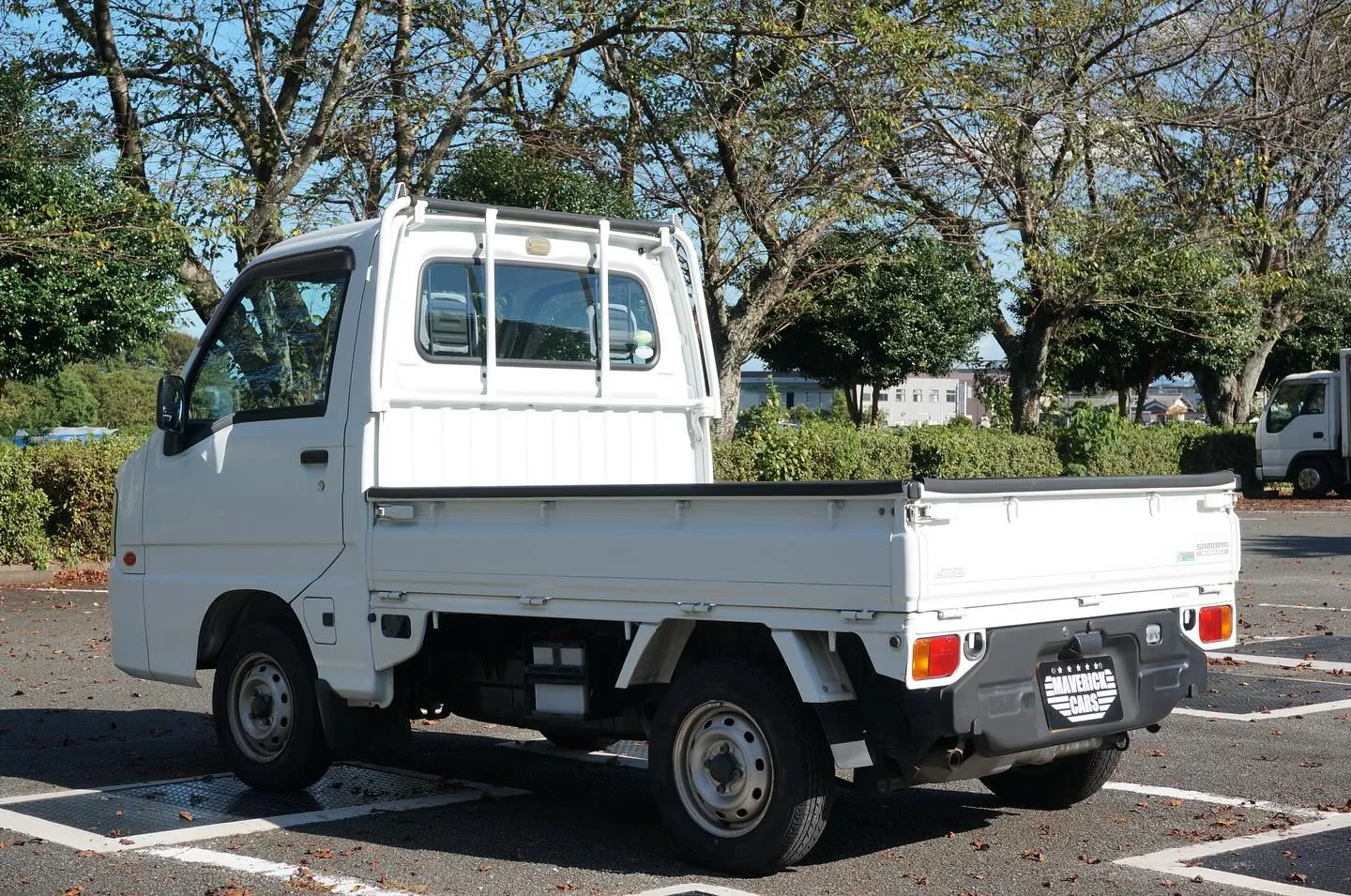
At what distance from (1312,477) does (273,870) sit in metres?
30.0

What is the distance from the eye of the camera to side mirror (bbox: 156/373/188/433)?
7.39m

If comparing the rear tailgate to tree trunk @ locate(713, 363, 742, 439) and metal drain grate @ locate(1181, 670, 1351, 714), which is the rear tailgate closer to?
metal drain grate @ locate(1181, 670, 1351, 714)

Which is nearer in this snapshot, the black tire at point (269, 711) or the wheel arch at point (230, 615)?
the black tire at point (269, 711)

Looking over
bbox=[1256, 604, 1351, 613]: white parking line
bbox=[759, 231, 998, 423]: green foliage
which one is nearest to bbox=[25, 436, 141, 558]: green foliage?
bbox=[1256, 604, 1351, 613]: white parking line

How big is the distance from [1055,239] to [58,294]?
579 inches

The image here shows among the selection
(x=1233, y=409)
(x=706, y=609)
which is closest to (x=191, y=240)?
(x=706, y=609)

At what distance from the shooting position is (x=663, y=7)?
1669 cm

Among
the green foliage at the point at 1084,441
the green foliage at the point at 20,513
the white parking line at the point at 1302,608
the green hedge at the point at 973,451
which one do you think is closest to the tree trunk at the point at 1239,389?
the green hedge at the point at 973,451

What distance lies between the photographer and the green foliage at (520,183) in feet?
59.0

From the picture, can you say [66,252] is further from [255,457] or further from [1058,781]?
[1058,781]

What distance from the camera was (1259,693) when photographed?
9.74 meters

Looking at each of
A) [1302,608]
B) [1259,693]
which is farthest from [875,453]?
[1259,693]

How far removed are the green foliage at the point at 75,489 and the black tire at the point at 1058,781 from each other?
13136mm

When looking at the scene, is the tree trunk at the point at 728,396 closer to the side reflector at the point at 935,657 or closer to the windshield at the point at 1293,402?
the side reflector at the point at 935,657
